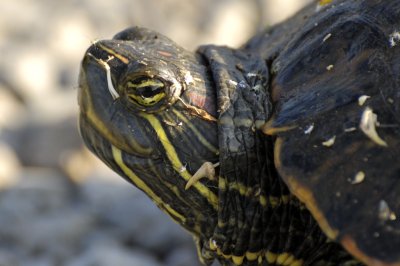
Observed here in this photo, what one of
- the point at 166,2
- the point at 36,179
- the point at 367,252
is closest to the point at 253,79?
the point at 367,252

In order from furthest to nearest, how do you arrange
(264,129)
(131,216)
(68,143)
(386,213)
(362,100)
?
(68,143), (131,216), (264,129), (362,100), (386,213)

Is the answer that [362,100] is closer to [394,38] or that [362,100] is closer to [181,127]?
[394,38]

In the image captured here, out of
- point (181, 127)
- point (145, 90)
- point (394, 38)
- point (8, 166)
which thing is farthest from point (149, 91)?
point (8, 166)

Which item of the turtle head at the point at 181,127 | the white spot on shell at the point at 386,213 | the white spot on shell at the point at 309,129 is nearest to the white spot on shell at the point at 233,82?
the turtle head at the point at 181,127

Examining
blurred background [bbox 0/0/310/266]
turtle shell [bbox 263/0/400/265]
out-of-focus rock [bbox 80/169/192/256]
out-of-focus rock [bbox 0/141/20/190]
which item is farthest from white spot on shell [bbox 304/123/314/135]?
out-of-focus rock [bbox 0/141/20/190]

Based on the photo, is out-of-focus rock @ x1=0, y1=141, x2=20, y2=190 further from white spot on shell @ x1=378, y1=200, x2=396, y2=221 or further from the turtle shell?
white spot on shell @ x1=378, y1=200, x2=396, y2=221

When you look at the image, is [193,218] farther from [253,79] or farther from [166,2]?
[166,2]

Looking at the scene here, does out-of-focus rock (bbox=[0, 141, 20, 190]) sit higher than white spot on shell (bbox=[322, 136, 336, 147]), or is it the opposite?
white spot on shell (bbox=[322, 136, 336, 147])

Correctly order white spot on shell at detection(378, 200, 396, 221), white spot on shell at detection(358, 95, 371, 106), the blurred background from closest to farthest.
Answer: white spot on shell at detection(378, 200, 396, 221)
white spot on shell at detection(358, 95, 371, 106)
the blurred background
